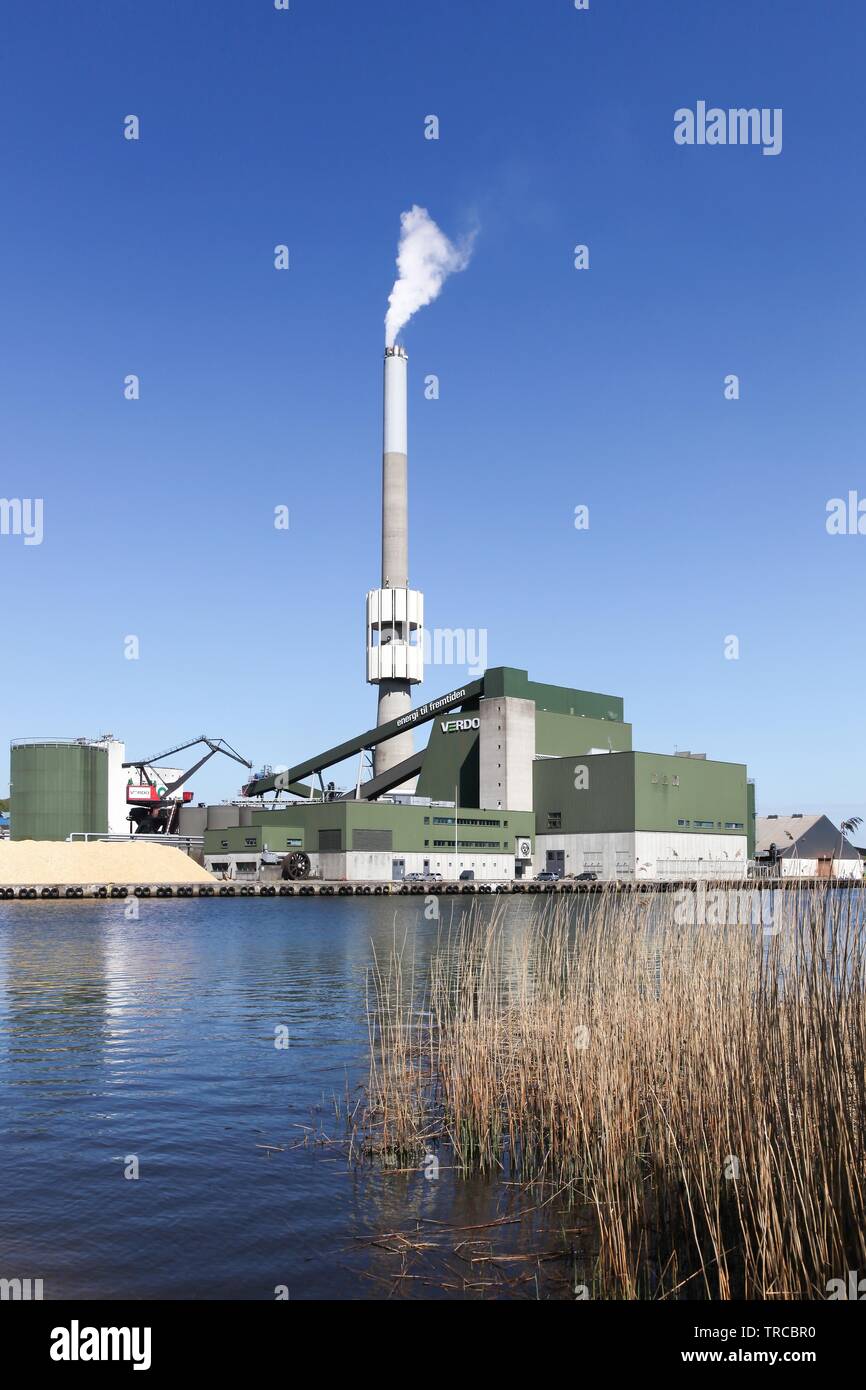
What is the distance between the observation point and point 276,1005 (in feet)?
94.7

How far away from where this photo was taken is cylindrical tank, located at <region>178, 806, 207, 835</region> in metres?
132

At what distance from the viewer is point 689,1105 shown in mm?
11570

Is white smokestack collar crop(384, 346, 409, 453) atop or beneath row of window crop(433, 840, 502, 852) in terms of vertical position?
atop

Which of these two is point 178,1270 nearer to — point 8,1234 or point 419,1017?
point 8,1234

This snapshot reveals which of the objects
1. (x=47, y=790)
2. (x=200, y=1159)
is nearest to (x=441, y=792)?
(x=47, y=790)

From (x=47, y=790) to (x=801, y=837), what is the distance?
8863 cm

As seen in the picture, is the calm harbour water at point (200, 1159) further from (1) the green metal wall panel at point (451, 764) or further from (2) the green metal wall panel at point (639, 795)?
(1) the green metal wall panel at point (451, 764)

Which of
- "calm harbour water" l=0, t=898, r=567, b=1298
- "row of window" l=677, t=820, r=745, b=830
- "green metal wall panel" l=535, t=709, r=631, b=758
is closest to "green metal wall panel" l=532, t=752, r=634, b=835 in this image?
"green metal wall panel" l=535, t=709, r=631, b=758

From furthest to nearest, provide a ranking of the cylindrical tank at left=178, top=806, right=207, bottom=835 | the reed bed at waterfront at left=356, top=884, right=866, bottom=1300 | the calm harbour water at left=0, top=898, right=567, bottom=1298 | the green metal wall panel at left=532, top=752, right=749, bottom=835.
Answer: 1. the cylindrical tank at left=178, top=806, right=207, bottom=835
2. the green metal wall panel at left=532, top=752, right=749, bottom=835
3. the calm harbour water at left=0, top=898, right=567, bottom=1298
4. the reed bed at waterfront at left=356, top=884, right=866, bottom=1300

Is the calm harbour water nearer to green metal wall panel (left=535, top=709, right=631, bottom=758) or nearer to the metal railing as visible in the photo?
the metal railing

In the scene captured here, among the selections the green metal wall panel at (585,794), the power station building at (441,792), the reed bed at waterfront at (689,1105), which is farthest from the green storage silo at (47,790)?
the reed bed at waterfront at (689,1105)

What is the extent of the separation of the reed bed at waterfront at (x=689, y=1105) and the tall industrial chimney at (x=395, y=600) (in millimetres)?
112650

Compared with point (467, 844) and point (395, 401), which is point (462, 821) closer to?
point (467, 844)

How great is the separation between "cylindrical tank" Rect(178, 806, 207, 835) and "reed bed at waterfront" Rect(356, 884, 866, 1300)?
117 m
